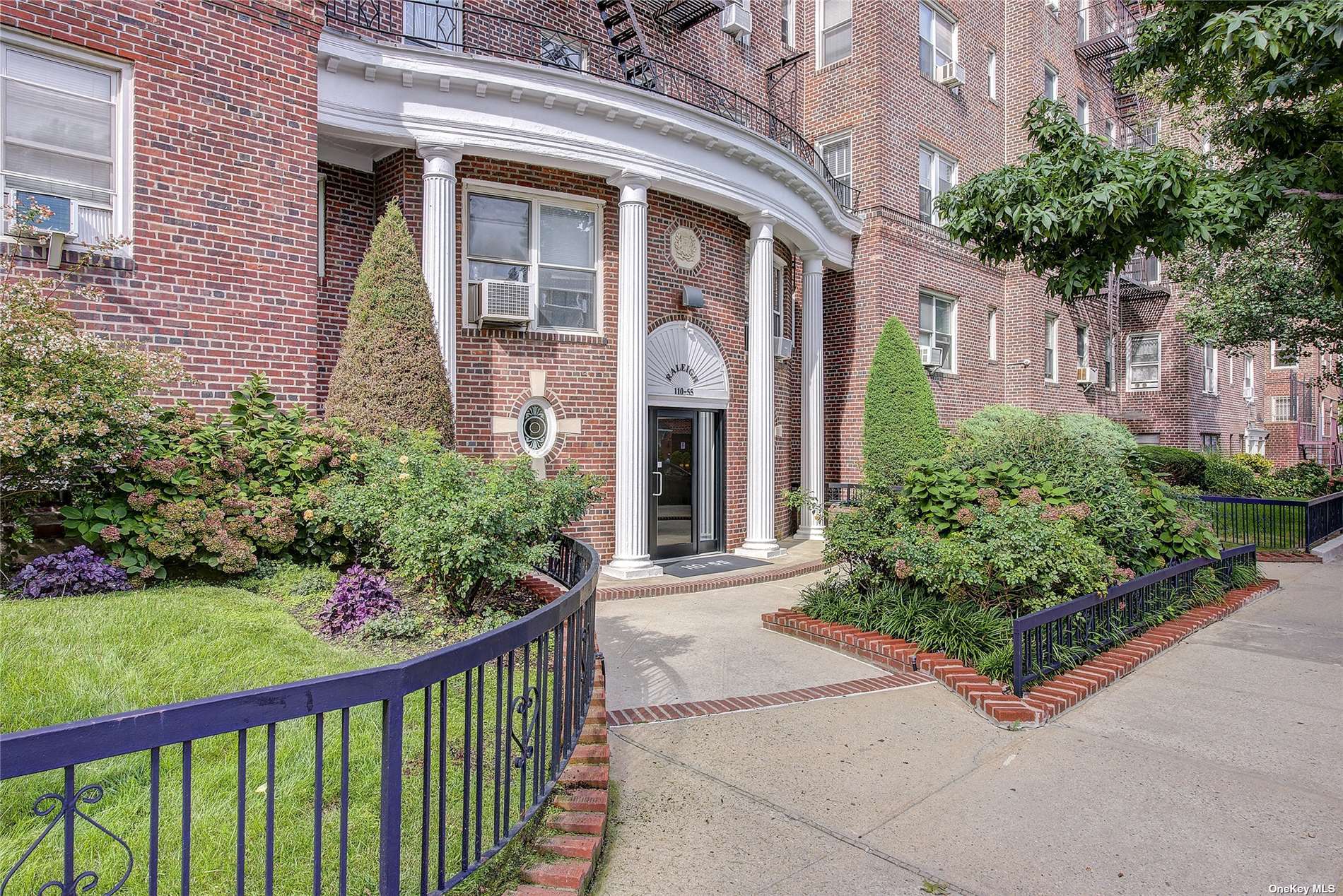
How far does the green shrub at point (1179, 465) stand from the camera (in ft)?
65.2

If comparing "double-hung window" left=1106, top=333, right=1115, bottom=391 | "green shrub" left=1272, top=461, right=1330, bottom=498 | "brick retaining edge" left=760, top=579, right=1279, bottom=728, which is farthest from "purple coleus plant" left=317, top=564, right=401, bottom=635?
"double-hung window" left=1106, top=333, right=1115, bottom=391

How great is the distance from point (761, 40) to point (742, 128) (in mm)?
5384

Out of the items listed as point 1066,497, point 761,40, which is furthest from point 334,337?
point 761,40

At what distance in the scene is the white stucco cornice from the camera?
888cm

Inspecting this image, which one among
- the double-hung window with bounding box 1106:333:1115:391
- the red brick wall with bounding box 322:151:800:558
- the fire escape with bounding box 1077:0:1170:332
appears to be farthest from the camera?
the double-hung window with bounding box 1106:333:1115:391

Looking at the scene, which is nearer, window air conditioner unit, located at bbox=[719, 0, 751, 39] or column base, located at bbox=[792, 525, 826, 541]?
window air conditioner unit, located at bbox=[719, 0, 751, 39]

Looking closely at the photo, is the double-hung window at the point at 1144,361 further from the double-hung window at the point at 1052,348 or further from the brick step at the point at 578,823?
the brick step at the point at 578,823

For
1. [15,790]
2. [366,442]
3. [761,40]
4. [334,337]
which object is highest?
[761,40]

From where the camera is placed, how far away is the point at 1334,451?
35.2 metres

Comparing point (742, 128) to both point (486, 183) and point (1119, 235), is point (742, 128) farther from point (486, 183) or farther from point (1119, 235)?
point (1119, 235)

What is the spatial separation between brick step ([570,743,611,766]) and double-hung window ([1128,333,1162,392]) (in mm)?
24333

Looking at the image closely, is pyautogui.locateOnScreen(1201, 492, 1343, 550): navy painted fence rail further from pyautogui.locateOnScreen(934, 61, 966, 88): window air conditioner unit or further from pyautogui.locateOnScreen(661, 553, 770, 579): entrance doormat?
pyautogui.locateOnScreen(934, 61, 966, 88): window air conditioner unit

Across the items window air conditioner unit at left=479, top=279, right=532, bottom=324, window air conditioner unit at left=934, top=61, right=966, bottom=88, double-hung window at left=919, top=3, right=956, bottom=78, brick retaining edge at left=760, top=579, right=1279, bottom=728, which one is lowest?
brick retaining edge at left=760, top=579, right=1279, bottom=728

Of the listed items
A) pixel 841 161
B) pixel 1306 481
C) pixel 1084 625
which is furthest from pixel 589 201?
pixel 1306 481
